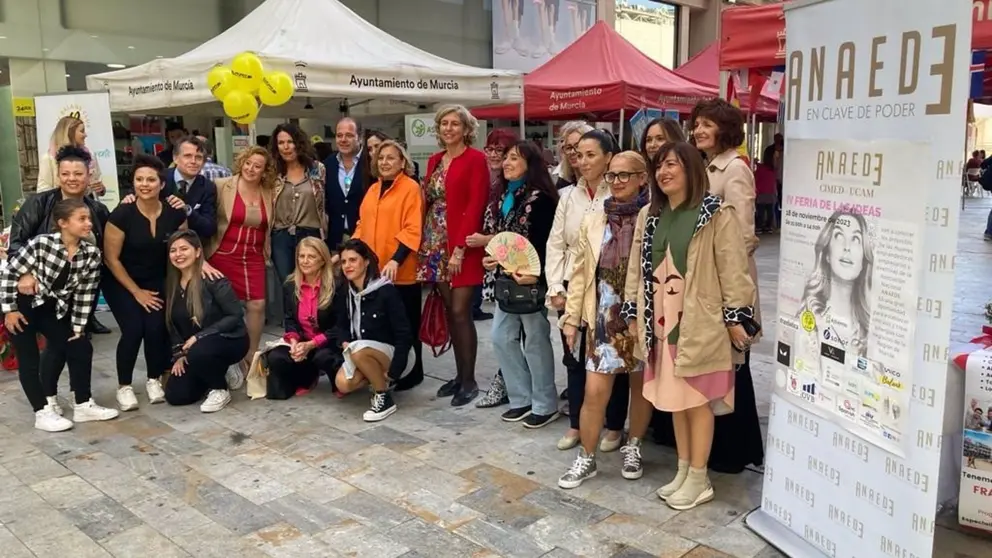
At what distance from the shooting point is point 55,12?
9102 mm

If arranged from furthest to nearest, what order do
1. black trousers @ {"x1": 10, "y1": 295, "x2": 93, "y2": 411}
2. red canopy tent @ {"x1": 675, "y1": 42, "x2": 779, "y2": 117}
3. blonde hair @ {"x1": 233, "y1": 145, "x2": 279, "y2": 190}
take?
red canopy tent @ {"x1": 675, "y1": 42, "x2": 779, "y2": 117} < blonde hair @ {"x1": 233, "y1": 145, "x2": 279, "y2": 190} < black trousers @ {"x1": 10, "y1": 295, "x2": 93, "y2": 411}

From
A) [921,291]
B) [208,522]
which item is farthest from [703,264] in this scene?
[208,522]

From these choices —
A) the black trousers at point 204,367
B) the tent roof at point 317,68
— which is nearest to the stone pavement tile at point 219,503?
the black trousers at point 204,367

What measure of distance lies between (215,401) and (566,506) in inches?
97.6

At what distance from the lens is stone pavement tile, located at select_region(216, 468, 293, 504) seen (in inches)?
142

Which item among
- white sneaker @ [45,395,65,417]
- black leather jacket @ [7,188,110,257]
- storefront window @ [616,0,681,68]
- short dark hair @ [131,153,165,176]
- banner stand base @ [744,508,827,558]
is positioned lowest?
banner stand base @ [744,508,827,558]

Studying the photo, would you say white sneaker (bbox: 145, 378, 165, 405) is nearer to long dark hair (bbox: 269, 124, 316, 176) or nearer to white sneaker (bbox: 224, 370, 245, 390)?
white sneaker (bbox: 224, 370, 245, 390)

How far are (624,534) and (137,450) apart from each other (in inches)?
104

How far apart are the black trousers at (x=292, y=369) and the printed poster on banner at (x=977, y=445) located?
131 inches

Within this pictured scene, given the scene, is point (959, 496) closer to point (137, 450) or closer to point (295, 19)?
point (137, 450)

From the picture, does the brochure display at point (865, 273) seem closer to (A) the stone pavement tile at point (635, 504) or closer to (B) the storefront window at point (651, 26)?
(A) the stone pavement tile at point (635, 504)

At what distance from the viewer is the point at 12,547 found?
318 cm

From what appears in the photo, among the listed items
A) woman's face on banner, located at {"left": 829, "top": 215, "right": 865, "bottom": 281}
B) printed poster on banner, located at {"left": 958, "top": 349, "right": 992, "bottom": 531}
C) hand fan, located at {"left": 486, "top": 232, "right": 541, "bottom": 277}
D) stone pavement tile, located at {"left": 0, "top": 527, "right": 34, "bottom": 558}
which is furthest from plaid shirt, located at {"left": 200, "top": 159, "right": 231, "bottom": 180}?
printed poster on banner, located at {"left": 958, "top": 349, "right": 992, "bottom": 531}

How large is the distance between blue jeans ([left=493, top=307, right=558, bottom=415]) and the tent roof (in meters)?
3.05
